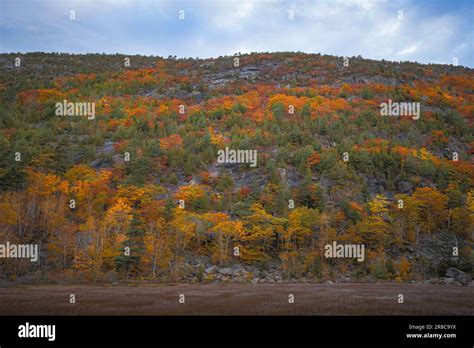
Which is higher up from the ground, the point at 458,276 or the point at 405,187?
the point at 405,187

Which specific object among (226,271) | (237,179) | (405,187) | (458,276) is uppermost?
(237,179)

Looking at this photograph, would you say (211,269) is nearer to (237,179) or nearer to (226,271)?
(226,271)

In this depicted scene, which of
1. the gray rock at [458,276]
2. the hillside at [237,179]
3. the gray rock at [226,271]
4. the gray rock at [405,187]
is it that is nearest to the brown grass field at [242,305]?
the gray rock at [458,276]

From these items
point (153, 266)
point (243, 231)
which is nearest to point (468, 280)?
point (243, 231)

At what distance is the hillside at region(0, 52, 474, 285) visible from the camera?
43031 mm

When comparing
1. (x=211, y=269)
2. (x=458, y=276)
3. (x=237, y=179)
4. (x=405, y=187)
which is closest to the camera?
(x=458, y=276)

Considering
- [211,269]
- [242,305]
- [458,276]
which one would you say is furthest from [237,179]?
[242,305]

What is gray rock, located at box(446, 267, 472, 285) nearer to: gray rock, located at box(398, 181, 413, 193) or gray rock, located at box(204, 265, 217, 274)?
gray rock, located at box(398, 181, 413, 193)

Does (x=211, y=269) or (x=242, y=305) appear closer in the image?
(x=242, y=305)

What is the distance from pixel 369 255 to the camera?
44750 mm

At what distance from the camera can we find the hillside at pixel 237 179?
43.0 meters

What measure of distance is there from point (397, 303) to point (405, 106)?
7029 centimetres

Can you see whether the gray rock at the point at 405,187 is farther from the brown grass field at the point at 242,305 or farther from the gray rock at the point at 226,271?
the brown grass field at the point at 242,305

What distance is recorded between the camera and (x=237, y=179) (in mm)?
61594
